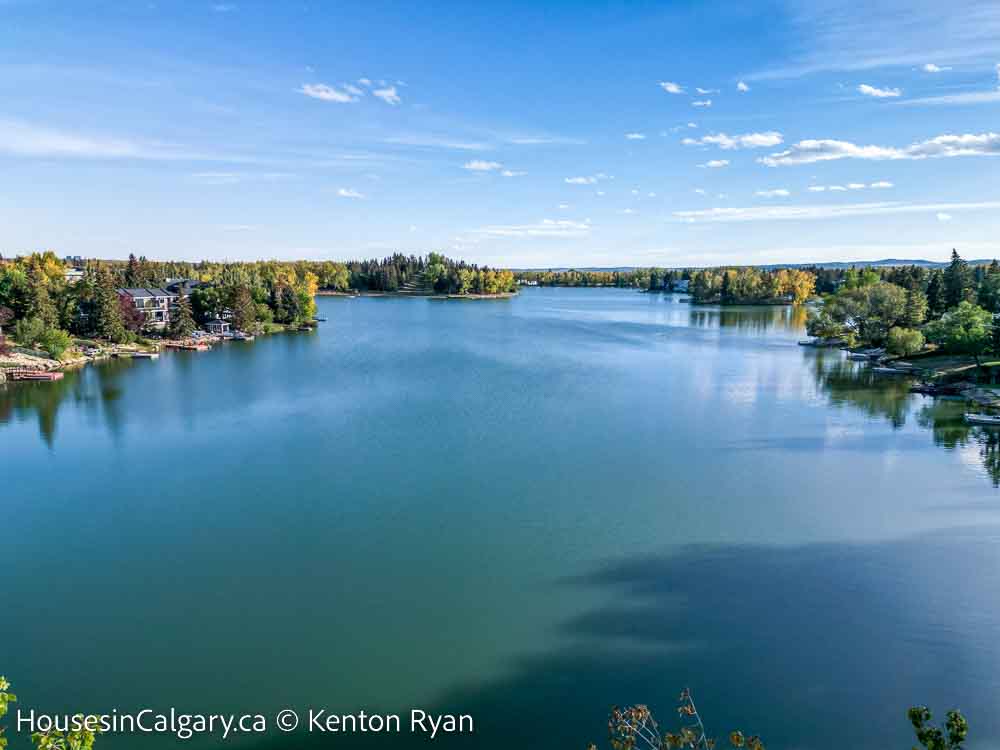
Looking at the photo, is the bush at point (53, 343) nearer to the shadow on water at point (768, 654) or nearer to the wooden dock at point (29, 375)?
the wooden dock at point (29, 375)

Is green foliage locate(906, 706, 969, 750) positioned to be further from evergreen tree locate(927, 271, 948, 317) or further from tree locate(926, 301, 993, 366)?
evergreen tree locate(927, 271, 948, 317)

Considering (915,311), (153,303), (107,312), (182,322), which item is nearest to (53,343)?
(107,312)

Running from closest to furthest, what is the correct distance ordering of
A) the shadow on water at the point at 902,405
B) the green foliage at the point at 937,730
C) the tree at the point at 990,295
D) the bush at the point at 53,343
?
1. the green foliage at the point at 937,730
2. the shadow on water at the point at 902,405
3. the bush at the point at 53,343
4. the tree at the point at 990,295

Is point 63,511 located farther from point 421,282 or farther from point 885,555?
point 421,282

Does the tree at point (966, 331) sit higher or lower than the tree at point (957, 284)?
lower

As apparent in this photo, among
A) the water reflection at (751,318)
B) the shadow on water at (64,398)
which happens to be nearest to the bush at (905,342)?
the water reflection at (751,318)

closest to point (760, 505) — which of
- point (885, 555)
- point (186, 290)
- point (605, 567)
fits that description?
point (885, 555)
